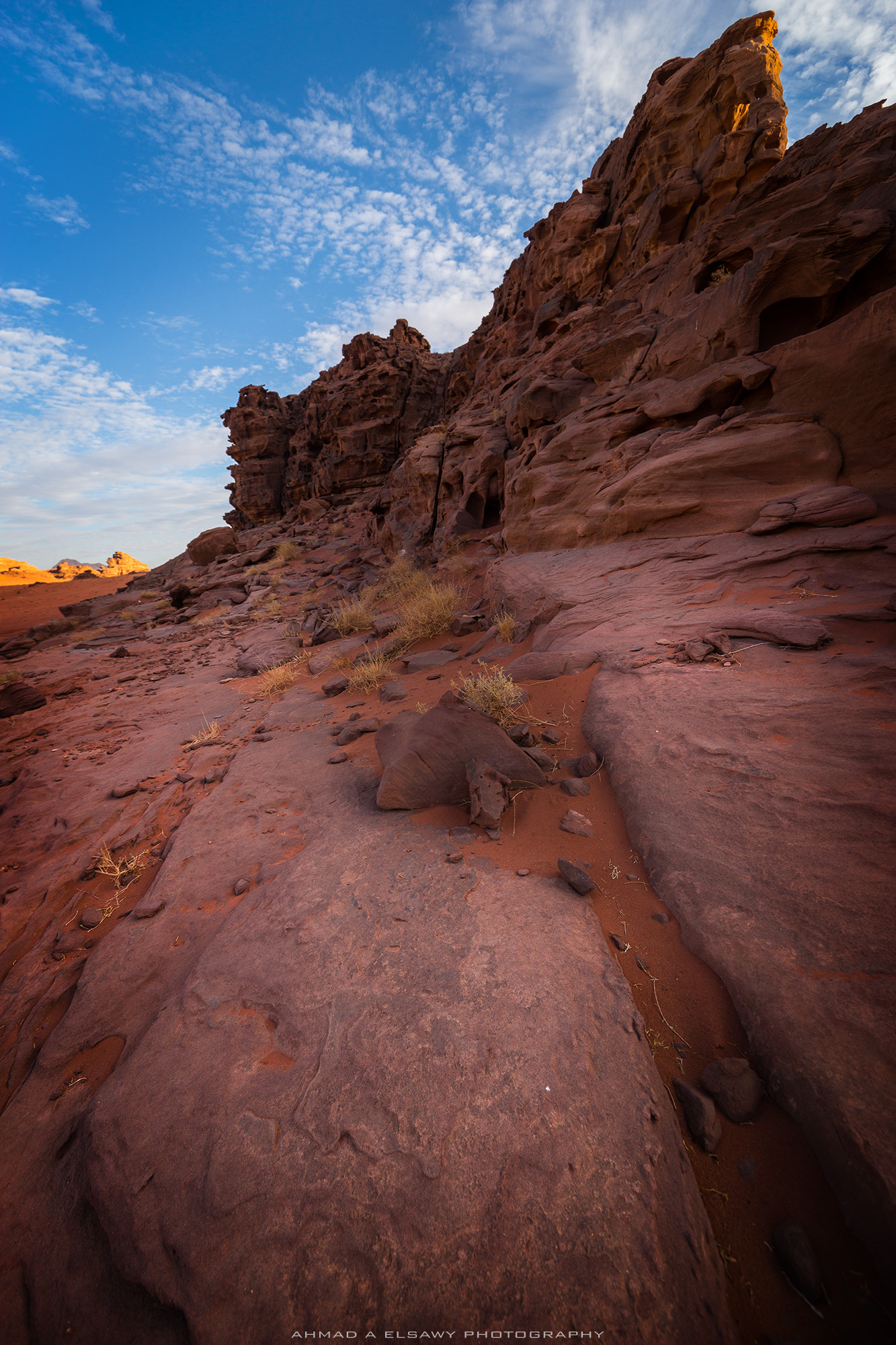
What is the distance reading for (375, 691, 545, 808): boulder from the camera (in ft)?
10.1

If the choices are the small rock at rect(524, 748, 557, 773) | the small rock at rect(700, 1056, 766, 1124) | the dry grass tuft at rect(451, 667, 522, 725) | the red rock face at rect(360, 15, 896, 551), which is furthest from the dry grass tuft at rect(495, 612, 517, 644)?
the small rock at rect(700, 1056, 766, 1124)

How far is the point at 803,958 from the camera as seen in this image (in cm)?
163

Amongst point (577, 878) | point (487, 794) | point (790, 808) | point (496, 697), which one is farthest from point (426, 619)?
point (790, 808)

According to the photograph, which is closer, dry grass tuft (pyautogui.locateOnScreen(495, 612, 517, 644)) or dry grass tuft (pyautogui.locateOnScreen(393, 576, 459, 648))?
dry grass tuft (pyautogui.locateOnScreen(495, 612, 517, 644))

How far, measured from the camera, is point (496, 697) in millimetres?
3750

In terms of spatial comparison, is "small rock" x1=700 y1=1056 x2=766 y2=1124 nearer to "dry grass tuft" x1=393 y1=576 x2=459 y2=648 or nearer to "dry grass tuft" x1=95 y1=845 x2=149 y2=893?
"dry grass tuft" x1=95 y1=845 x2=149 y2=893

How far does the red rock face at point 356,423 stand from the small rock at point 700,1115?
80.2ft

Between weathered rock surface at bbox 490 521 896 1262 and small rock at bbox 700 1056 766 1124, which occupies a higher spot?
weathered rock surface at bbox 490 521 896 1262

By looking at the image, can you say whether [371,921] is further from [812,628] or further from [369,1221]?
[812,628]

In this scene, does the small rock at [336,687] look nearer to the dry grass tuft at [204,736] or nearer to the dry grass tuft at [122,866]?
the dry grass tuft at [204,736]

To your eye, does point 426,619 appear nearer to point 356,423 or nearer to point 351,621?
point 351,621

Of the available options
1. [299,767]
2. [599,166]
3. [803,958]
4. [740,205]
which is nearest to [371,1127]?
[803,958]

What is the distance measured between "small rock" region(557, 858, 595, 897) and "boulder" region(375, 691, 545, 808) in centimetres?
74

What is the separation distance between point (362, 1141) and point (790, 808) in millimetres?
2212
